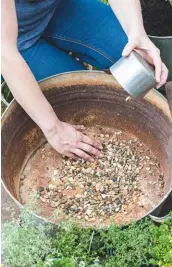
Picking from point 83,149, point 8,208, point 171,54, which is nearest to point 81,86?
point 83,149

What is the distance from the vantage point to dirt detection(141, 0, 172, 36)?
285 cm

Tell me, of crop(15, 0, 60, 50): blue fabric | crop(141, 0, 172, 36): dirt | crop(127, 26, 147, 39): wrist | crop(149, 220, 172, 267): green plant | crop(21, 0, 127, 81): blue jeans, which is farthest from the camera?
crop(141, 0, 172, 36): dirt

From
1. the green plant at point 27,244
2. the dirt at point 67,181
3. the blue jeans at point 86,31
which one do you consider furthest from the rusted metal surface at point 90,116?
the green plant at point 27,244

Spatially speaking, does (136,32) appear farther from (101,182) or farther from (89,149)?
(101,182)

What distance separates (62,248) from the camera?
210 centimetres

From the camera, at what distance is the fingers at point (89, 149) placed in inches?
96.7

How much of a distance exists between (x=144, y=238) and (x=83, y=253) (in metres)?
0.23

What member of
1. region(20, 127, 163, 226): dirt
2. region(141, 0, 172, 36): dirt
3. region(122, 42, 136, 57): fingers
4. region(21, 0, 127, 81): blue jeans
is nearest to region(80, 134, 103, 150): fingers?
region(20, 127, 163, 226): dirt

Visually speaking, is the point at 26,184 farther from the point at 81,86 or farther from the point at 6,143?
the point at 81,86

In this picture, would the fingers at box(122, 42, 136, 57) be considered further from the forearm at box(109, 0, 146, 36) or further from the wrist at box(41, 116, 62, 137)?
the wrist at box(41, 116, 62, 137)

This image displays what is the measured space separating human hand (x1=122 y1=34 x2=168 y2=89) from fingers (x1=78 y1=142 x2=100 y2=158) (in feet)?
1.43

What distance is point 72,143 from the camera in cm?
240

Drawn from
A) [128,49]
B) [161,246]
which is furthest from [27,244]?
[128,49]

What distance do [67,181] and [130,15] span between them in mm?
749
